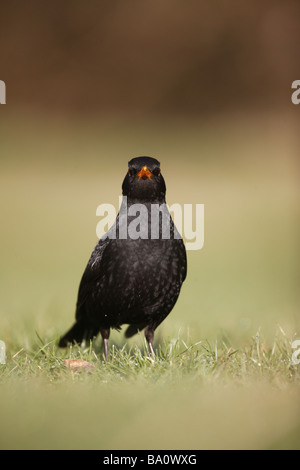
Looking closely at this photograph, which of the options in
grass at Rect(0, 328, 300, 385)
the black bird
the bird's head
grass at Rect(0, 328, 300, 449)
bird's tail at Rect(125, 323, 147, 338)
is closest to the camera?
grass at Rect(0, 328, 300, 449)

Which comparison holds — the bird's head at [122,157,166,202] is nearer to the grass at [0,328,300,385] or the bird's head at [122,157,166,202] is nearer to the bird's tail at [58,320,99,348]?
the grass at [0,328,300,385]

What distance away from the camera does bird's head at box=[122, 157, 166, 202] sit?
12.1 ft

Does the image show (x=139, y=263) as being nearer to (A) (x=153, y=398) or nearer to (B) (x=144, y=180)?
(B) (x=144, y=180)

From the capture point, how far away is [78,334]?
13.4ft

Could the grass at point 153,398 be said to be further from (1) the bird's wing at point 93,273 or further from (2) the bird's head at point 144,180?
(2) the bird's head at point 144,180

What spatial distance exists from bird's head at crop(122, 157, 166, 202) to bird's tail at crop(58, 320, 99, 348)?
1.06 metres

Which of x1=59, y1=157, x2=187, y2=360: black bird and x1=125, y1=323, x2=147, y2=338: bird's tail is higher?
x1=59, y1=157, x2=187, y2=360: black bird

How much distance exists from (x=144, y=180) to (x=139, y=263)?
55cm

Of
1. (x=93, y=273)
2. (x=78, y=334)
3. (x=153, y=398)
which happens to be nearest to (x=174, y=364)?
(x=153, y=398)

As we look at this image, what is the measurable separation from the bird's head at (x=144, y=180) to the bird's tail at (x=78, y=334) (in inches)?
41.8

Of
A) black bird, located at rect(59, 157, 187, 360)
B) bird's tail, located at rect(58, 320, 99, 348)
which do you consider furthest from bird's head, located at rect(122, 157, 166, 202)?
bird's tail, located at rect(58, 320, 99, 348)

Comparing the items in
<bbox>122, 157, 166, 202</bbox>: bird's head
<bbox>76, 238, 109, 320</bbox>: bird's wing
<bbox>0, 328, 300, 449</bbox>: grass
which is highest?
<bbox>122, 157, 166, 202</bbox>: bird's head

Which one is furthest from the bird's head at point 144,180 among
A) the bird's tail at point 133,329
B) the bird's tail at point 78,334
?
the bird's tail at point 78,334

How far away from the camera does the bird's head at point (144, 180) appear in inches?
145
